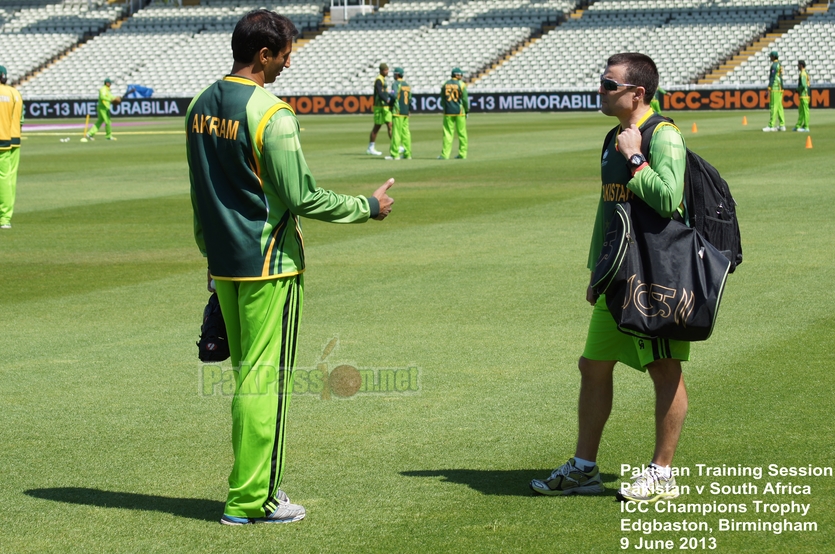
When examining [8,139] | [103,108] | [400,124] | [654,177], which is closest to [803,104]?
[400,124]

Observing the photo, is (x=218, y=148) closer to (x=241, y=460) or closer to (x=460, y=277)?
(x=241, y=460)

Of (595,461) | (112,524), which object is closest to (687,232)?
(595,461)

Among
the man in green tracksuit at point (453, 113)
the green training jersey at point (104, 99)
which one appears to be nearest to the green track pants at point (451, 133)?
the man in green tracksuit at point (453, 113)

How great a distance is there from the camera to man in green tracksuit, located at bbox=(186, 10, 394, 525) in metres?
4.89

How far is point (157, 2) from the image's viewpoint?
73.8 metres

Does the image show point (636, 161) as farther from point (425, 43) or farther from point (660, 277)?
point (425, 43)

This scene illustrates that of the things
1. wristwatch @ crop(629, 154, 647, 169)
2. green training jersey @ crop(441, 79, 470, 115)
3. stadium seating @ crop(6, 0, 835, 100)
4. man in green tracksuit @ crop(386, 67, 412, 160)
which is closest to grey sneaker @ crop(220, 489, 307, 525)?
wristwatch @ crop(629, 154, 647, 169)

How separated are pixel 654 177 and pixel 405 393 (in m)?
2.91

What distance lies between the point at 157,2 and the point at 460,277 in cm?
6626

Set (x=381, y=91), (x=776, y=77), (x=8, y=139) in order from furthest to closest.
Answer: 1. (x=776, y=77)
2. (x=381, y=91)
3. (x=8, y=139)

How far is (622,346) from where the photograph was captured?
5.29m

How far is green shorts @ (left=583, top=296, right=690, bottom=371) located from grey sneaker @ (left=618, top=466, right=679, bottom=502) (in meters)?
0.45

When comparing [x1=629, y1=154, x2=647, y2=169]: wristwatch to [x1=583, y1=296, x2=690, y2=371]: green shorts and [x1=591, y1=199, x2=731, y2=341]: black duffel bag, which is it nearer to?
[x1=591, y1=199, x2=731, y2=341]: black duffel bag

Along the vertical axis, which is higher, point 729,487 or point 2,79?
point 2,79
